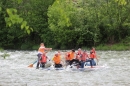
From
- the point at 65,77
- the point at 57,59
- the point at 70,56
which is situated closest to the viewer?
the point at 65,77

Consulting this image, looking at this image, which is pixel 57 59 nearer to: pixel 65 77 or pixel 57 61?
pixel 57 61

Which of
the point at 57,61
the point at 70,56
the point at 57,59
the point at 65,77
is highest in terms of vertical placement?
the point at 70,56

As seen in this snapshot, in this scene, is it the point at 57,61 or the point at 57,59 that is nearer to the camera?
the point at 57,59

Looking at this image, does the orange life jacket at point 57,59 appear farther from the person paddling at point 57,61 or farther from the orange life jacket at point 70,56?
the orange life jacket at point 70,56

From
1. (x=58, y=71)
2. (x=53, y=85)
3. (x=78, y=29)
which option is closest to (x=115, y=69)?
(x=58, y=71)

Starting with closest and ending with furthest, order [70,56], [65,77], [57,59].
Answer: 1. [65,77]
2. [57,59]
3. [70,56]

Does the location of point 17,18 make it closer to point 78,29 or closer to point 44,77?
point 44,77

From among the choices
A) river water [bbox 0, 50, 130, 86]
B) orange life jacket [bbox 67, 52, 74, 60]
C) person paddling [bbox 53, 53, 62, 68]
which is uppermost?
orange life jacket [bbox 67, 52, 74, 60]

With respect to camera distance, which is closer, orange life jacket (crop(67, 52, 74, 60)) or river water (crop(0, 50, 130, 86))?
river water (crop(0, 50, 130, 86))

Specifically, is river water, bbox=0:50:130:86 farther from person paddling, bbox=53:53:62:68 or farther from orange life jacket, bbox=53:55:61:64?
orange life jacket, bbox=53:55:61:64

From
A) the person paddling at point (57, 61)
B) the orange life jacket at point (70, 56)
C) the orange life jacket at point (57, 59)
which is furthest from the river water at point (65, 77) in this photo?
the orange life jacket at point (70, 56)

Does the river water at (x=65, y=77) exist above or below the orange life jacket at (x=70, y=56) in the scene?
below

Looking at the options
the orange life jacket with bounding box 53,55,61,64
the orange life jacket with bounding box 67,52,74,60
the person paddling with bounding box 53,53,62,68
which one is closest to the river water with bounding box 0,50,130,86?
the person paddling with bounding box 53,53,62,68

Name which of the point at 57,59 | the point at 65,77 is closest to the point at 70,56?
the point at 57,59
